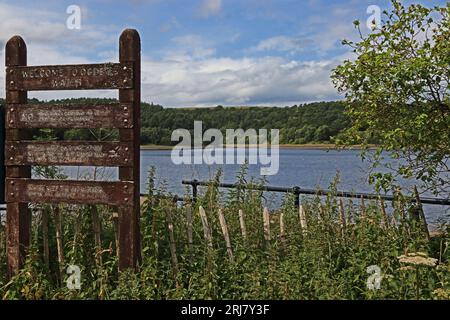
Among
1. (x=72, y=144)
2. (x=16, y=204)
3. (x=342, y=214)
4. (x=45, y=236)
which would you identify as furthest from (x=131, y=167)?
(x=342, y=214)

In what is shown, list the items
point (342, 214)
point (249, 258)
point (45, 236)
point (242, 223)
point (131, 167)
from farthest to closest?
1. point (342, 214)
2. point (242, 223)
3. point (45, 236)
4. point (249, 258)
5. point (131, 167)

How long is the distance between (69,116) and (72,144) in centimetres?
32

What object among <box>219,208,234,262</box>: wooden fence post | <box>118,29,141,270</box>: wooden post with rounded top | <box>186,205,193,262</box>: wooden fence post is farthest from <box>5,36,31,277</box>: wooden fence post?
<box>219,208,234,262</box>: wooden fence post

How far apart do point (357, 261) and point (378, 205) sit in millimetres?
1496

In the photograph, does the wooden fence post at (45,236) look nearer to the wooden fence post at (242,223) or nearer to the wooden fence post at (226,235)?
the wooden fence post at (226,235)

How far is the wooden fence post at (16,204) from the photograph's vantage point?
7453 millimetres

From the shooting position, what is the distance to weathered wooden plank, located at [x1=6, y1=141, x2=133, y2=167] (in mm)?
6965

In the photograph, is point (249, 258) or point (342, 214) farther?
point (342, 214)

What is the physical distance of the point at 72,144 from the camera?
283 inches

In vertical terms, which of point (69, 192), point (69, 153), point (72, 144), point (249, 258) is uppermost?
point (72, 144)

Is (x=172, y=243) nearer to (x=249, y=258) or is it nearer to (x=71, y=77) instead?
(x=249, y=258)

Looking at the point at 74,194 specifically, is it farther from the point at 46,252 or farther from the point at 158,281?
the point at 158,281

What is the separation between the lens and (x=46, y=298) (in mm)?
6812
